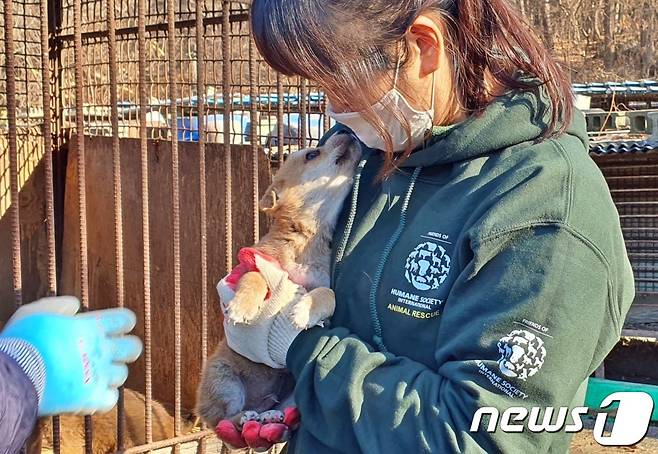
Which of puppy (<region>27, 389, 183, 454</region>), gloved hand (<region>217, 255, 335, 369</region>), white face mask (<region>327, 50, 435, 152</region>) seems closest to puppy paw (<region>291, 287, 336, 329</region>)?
gloved hand (<region>217, 255, 335, 369</region>)

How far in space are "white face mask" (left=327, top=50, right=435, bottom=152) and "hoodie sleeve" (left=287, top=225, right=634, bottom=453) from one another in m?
0.43

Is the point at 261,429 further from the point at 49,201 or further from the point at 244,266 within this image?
the point at 49,201

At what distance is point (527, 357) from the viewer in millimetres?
1665

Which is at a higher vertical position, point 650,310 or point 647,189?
point 647,189

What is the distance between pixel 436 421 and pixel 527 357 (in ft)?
0.77

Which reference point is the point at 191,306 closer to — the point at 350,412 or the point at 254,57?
the point at 254,57

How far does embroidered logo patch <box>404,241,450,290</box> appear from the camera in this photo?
1.83 meters

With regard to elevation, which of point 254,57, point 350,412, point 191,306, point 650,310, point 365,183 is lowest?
point 650,310

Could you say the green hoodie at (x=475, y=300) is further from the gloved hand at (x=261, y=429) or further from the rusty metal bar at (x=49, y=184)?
the rusty metal bar at (x=49, y=184)

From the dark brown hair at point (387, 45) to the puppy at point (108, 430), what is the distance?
3.46 m

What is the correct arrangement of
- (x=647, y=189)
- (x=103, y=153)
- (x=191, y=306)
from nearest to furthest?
(x=191, y=306), (x=103, y=153), (x=647, y=189)

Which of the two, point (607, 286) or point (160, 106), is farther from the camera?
point (160, 106)

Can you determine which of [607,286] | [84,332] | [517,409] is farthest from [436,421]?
[84,332]

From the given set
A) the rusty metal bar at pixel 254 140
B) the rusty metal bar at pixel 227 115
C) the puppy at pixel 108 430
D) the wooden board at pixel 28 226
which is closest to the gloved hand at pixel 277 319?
the rusty metal bar at pixel 227 115
